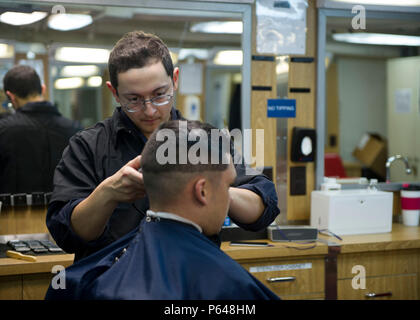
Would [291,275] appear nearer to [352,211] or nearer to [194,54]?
[352,211]

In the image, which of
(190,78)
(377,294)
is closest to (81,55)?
(190,78)

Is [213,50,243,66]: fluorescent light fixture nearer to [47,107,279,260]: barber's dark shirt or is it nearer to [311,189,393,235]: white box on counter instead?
[311,189,393,235]: white box on counter

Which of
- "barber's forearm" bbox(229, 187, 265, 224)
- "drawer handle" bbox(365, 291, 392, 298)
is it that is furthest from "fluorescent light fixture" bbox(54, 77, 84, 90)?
"drawer handle" bbox(365, 291, 392, 298)

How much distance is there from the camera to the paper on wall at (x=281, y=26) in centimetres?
346

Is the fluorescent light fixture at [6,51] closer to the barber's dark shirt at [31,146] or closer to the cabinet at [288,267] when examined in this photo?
the barber's dark shirt at [31,146]

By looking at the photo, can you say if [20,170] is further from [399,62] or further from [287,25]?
[399,62]

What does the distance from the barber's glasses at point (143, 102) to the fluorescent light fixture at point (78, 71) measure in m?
1.53

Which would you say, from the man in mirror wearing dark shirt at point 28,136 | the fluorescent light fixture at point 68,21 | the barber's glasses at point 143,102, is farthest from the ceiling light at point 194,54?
the barber's glasses at point 143,102

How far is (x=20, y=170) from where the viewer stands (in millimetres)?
3197

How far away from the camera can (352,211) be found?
337 centimetres

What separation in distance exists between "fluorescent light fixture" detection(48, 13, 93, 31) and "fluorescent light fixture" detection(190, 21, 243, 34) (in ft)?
2.26

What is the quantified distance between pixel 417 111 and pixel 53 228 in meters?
3.47

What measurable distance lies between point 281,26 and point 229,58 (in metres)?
0.41
